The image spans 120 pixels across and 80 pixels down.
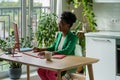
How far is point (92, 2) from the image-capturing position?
190 inches

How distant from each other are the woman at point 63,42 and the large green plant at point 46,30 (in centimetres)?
103

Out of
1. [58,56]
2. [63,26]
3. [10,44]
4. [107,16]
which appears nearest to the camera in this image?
[58,56]

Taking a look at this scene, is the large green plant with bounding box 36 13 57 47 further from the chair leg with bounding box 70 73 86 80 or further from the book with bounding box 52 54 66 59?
the book with bounding box 52 54 66 59

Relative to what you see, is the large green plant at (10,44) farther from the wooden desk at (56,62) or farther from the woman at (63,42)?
the wooden desk at (56,62)

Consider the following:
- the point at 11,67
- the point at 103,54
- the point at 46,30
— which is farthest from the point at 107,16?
the point at 11,67

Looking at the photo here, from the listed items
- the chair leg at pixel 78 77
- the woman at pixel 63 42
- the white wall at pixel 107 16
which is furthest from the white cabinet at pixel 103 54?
the woman at pixel 63 42

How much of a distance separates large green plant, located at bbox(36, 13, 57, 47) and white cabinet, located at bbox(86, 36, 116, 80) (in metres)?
0.66

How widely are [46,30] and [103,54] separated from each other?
108 cm

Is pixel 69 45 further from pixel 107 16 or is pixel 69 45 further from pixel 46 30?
pixel 107 16

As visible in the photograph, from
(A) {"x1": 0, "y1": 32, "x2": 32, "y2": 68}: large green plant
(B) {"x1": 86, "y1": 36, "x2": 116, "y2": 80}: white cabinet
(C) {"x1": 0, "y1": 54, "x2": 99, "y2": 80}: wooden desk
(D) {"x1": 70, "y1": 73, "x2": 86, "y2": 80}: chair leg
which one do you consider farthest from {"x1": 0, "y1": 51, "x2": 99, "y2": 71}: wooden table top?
(D) {"x1": 70, "y1": 73, "x2": 86, "y2": 80}: chair leg

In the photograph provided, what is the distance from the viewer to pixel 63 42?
3.47 metres

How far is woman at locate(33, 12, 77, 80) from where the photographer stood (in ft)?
10.8

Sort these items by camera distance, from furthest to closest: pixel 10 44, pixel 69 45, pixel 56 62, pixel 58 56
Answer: pixel 10 44
pixel 69 45
pixel 58 56
pixel 56 62

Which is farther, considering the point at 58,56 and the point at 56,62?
the point at 58,56
